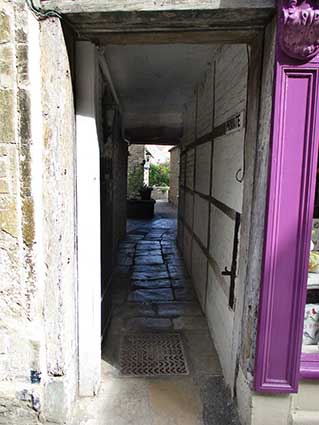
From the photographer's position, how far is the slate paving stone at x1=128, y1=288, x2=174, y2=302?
3.61 metres

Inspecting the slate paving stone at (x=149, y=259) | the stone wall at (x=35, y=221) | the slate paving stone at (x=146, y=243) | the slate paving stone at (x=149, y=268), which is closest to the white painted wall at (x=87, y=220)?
the stone wall at (x=35, y=221)

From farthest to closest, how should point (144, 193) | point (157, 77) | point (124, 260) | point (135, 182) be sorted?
point (135, 182) < point (144, 193) < point (124, 260) < point (157, 77)

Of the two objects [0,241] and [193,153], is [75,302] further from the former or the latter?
[193,153]

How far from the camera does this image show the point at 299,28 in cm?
137

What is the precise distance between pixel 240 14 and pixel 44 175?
1271 millimetres

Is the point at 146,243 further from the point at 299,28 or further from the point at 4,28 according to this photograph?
the point at 299,28

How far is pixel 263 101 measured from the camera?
1.64m

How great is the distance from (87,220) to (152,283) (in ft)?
7.86

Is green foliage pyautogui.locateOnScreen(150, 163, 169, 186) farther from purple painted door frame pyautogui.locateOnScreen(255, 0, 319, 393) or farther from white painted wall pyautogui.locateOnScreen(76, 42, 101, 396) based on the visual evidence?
purple painted door frame pyautogui.locateOnScreen(255, 0, 319, 393)

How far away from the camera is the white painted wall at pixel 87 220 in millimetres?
1848

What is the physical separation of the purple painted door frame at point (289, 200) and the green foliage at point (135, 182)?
8969mm

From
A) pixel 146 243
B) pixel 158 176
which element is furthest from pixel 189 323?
pixel 158 176

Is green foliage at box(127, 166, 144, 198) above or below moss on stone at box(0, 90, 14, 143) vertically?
below

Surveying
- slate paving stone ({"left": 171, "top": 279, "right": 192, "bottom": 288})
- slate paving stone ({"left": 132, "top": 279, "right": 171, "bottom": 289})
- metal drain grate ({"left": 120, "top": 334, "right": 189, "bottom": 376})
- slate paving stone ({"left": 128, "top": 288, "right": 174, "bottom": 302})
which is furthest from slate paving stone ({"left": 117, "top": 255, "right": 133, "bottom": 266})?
metal drain grate ({"left": 120, "top": 334, "right": 189, "bottom": 376})
